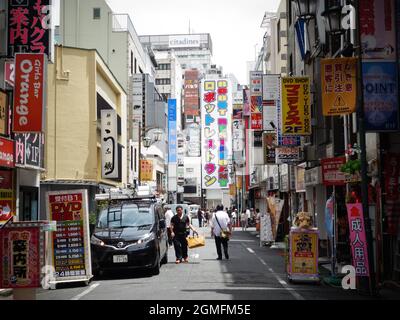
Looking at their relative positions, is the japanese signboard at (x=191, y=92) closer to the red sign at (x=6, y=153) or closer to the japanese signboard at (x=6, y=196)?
the japanese signboard at (x=6, y=196)

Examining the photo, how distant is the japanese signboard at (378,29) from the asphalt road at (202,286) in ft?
17.7

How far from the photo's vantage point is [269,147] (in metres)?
31.3

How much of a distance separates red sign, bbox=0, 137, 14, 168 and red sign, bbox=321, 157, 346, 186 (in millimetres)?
8249

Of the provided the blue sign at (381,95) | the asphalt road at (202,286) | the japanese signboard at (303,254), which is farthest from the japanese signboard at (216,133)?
the blue sign at (381,95)

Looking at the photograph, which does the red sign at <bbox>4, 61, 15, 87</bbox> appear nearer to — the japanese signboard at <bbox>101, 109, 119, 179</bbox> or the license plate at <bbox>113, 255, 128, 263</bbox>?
the license plate at <bbox>113, 255, 128, 263</bbox>

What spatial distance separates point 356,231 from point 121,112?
29886mm

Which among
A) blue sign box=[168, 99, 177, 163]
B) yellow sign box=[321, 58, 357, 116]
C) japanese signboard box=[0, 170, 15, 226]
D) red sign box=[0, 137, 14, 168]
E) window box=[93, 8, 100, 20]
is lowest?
japanese signboard box=[0, 170, 15, 226]

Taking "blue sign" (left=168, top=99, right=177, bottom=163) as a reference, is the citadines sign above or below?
above

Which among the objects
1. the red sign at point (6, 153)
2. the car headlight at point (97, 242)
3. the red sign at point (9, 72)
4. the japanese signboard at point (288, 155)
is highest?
the red sign at point (9, 72)

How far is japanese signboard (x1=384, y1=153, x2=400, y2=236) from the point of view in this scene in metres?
14.4

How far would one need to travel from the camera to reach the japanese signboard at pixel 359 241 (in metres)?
12.6

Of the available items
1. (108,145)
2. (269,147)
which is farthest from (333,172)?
(108,145)

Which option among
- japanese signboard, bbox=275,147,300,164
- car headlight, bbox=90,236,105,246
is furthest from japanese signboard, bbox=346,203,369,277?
japanese signboard, bbox=275,147,300,164
